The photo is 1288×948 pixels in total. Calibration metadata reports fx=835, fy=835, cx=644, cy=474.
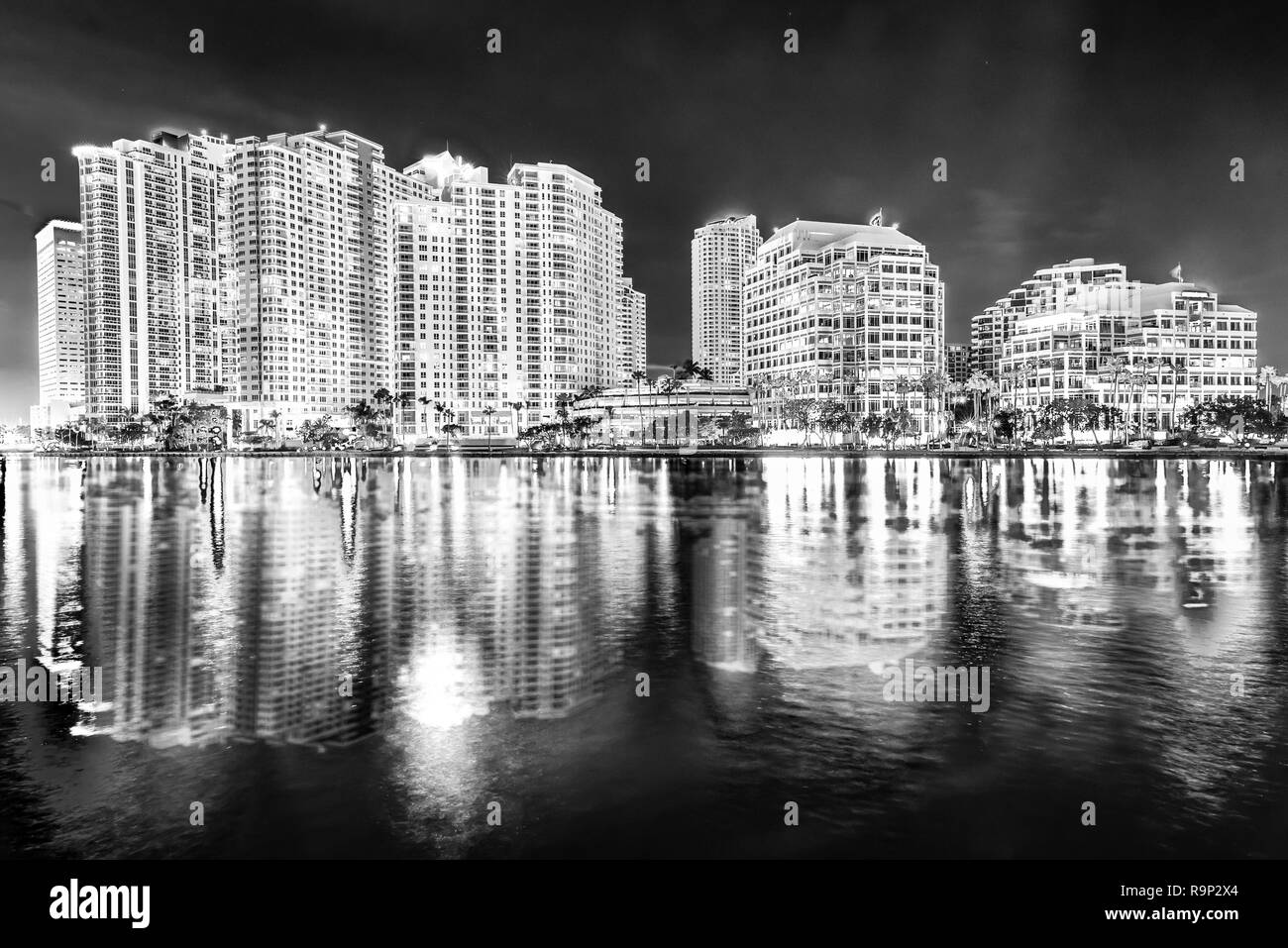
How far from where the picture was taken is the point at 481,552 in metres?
28.5

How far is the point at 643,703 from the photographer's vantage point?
41.7 ft

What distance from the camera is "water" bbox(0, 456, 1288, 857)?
8.91 metres

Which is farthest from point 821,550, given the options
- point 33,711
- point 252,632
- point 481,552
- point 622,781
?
point 33,711

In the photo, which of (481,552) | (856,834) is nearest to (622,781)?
(856,834)

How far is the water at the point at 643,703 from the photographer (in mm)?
8906

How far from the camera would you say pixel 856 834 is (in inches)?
342
